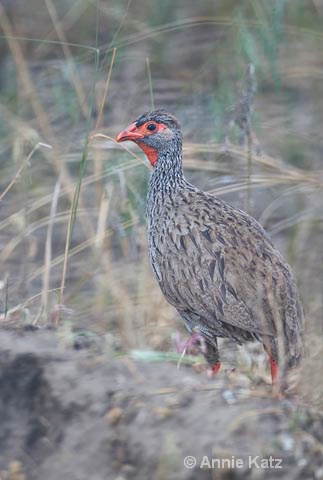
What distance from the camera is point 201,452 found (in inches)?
186

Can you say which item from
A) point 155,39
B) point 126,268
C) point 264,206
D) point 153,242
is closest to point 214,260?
point 153,242

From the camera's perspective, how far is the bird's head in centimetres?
675

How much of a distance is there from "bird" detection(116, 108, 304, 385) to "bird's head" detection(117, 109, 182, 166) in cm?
27

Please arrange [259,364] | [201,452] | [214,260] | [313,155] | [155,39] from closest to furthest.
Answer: [201,452]
[214,260]
[259,364]
[313,155]
[155,39]

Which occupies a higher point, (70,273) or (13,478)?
(70,273)

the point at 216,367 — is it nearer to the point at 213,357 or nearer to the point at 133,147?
the point at 213,357

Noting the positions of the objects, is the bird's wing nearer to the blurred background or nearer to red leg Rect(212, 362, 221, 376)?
red leg Rect(212, 362, 221, 376)

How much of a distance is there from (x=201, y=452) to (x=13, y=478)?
2.53 feet

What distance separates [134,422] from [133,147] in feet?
12.5

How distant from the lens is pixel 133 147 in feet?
27.9

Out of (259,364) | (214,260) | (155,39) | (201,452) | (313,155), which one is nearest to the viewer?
(201,452)

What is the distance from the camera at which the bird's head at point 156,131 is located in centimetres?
675

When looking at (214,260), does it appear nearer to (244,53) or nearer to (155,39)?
(244,53)

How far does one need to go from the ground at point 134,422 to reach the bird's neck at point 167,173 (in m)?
1.40
